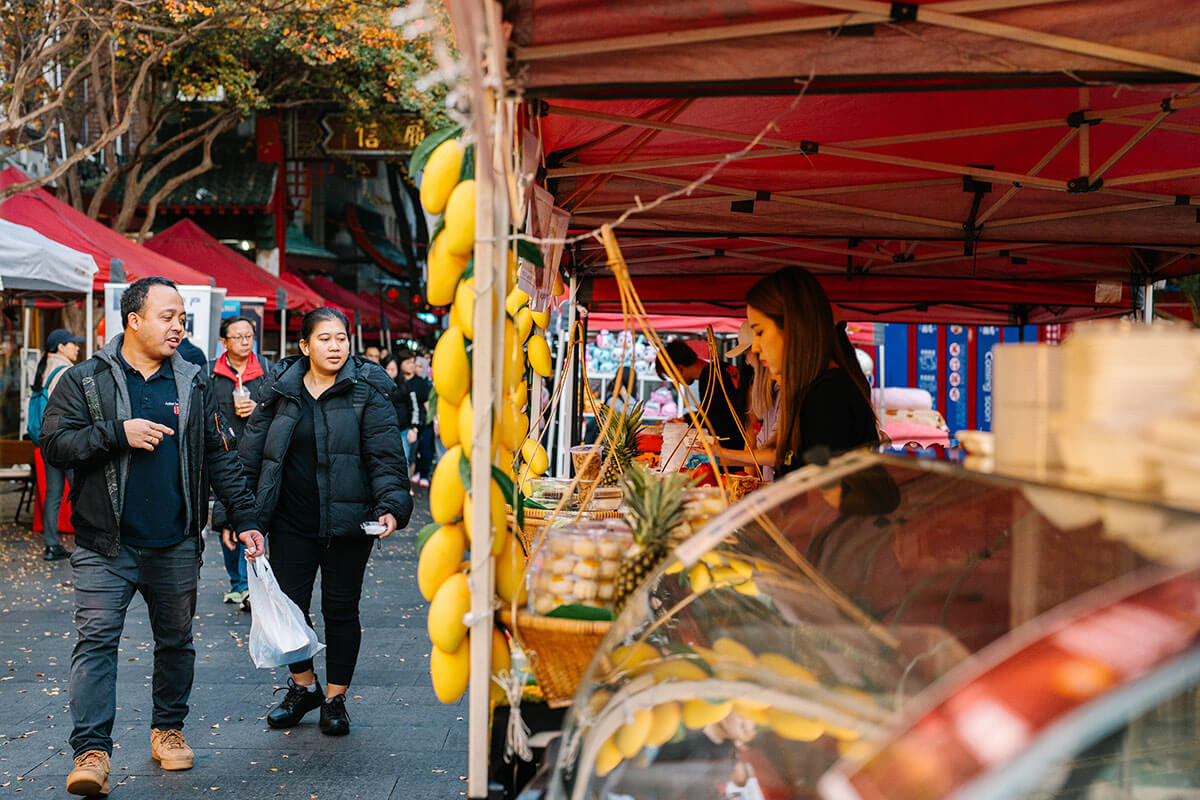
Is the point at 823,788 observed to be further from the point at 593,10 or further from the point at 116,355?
the point at 116,355

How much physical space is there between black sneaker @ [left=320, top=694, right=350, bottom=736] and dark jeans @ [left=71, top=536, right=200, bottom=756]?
66 centimetres

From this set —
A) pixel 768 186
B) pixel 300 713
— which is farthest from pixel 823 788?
pixel 300 713

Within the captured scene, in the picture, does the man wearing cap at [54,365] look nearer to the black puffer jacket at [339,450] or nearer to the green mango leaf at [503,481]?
the black puffer jacket at [339,450]

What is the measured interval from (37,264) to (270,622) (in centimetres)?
509

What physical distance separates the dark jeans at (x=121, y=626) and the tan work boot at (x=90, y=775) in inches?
1.3

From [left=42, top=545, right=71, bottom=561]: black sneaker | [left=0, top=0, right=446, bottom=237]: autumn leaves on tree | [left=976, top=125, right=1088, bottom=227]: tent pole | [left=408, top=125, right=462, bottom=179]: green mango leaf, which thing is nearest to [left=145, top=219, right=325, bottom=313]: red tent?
[left=0, top=0, right=446, bottom=237]: autumn leaves on tree

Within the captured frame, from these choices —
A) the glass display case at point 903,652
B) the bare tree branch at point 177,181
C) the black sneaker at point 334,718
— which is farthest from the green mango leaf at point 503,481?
the bare tree branch at point 177,181

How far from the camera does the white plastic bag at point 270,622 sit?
4.37m

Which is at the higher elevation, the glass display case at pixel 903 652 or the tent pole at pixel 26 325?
the tent pole at pixel 26 325

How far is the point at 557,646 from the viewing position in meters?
2.23

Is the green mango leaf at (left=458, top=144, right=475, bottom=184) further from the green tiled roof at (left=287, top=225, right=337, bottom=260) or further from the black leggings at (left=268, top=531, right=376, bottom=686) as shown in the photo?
the green tiled roof at (left=287, top=225, right=337, bottom=260)

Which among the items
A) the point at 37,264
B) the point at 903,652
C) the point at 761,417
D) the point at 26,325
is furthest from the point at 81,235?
the point at 903,652

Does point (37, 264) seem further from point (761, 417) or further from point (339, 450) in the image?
point (761, 417)

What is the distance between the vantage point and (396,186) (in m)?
28.1
